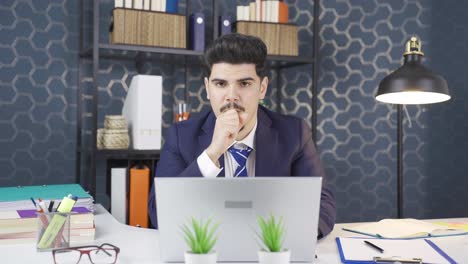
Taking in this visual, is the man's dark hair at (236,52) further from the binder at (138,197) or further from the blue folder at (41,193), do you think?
the binder at (138,197)

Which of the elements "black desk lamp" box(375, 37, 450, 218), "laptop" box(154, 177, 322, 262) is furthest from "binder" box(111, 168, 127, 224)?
"laptop" box(154, 177, 322, 262)

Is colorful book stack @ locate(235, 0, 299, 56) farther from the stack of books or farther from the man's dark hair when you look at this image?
the man's dark hair

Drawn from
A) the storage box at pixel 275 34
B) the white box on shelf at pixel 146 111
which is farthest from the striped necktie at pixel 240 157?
the storage box at pixel 275 34

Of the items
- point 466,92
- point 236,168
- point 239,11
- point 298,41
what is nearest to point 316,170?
point 236,168

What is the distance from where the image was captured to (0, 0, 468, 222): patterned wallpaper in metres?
2.97

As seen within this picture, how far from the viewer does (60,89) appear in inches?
119

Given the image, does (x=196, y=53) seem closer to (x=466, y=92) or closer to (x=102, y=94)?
(x=102, y=94)

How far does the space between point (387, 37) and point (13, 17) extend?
229 cm

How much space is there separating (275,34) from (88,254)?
2.07 meters

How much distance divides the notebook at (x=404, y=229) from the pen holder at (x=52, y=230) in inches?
35.1

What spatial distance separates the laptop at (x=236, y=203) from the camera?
122 cm

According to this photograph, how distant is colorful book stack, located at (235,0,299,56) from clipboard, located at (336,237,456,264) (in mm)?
1682

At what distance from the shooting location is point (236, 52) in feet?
6.48

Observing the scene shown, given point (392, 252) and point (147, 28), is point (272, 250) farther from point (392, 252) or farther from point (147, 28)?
point (147, 28)
